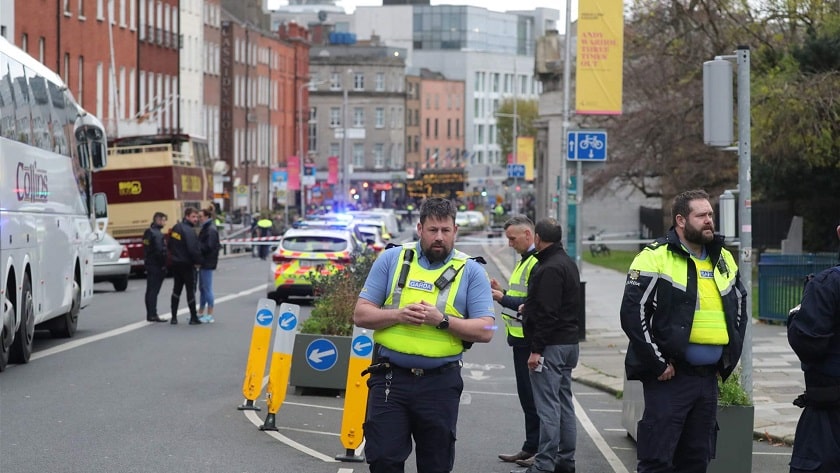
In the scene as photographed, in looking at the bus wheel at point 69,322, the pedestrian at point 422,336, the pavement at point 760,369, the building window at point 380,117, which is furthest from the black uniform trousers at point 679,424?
the building window at point 380,117

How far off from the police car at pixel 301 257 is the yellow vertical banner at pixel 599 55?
16.7ft

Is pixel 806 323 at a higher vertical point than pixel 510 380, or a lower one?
higher

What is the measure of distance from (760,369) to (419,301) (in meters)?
11.5

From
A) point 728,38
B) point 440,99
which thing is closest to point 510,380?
point 728,38

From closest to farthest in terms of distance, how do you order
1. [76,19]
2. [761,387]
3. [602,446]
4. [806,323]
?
[806,323], [602,446], [761,387], [76,19]

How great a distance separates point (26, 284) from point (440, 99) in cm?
14195

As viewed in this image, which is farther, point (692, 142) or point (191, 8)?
point (191, 8)

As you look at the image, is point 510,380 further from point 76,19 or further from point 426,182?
point 426,182

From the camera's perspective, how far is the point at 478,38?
168 meters

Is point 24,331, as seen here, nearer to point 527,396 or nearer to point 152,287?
point 152,287

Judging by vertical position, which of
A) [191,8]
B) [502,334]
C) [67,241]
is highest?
[191,8]

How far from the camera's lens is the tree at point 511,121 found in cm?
14550

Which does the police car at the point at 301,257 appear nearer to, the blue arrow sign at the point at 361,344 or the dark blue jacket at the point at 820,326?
the blue arrow sign at the point at 361,344

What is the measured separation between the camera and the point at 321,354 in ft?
51.6
